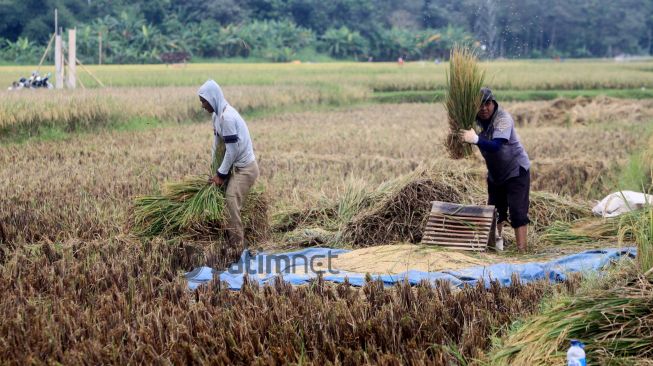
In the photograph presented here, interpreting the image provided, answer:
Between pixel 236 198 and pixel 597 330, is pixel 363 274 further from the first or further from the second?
pixel 597 330

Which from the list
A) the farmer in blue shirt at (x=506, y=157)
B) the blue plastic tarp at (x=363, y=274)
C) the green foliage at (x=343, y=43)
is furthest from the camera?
the green foliage at (x=343, y=43)

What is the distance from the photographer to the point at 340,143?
47.8 feet

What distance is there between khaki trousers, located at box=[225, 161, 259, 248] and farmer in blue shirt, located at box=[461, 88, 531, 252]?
5.89ft

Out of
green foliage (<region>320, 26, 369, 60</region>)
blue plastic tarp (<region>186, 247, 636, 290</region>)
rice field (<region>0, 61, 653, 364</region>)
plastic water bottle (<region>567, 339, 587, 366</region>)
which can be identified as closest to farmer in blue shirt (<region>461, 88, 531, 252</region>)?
rice field (<region>0, 61, 653, 364</region>)

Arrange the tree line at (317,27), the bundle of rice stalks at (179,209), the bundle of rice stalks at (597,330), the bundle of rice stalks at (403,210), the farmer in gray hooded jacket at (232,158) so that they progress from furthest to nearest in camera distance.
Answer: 1. the tree line at (317,27)
2. the bundle of rice stalks at (403,210)
3. the bundle of rice stalks at (179,209)
4. the farmer in gray hooded jacket at (232,158)
5. the bundle of rice stalks at (597,330)

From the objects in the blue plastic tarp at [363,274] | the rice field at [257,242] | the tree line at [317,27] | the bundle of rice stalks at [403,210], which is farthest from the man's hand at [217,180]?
the tree line at [317,27]

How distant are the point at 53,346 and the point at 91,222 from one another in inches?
134

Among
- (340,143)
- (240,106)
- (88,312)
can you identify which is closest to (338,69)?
(240,106)

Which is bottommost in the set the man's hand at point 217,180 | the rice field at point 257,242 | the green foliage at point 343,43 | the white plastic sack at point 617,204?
the rice field at point 257,242

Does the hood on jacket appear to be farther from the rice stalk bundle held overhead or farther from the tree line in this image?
the tree line

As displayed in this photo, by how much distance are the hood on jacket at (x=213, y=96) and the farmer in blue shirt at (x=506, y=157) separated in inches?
76.9

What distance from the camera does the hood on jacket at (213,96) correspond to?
6918mm

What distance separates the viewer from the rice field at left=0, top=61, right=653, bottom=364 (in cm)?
434

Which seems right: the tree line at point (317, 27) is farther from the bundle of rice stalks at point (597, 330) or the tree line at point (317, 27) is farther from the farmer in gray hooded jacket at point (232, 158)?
the bundle of rice stalks at point (597, 330)
